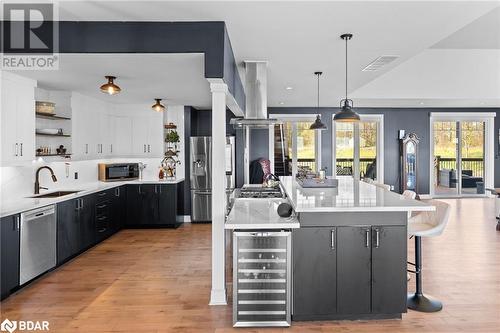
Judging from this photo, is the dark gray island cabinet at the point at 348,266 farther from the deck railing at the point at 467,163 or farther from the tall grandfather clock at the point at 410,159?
the deck railing at the point at 467,163

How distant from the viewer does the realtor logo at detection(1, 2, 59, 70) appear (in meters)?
2.90

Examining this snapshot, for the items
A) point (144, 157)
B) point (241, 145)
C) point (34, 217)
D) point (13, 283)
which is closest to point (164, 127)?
point (144, 157)

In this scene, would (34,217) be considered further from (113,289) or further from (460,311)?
(460,311)

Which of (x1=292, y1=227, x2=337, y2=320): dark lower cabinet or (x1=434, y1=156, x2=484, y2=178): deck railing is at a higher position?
(x1=434, y1=156, x2=484, y2=178): deck railing

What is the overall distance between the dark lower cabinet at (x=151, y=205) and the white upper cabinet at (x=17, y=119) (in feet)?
8.00

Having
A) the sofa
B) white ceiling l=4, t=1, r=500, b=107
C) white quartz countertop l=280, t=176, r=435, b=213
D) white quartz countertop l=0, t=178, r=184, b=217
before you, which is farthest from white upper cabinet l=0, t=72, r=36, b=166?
the sofa

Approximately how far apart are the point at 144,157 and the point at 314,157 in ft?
14.8

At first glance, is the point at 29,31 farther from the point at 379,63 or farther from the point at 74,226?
the point at 379,63

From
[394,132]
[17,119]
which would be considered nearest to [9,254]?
[17,119]

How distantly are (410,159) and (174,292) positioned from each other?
789cm

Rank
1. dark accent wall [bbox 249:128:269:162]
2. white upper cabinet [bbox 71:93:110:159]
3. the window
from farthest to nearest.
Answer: the window, dark accent wall [bbox 249:128:269:162], white upper cabinet [bbox 71:93:110:159]

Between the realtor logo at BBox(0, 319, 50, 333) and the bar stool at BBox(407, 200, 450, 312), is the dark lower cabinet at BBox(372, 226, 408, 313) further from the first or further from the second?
the realtor logo at BBox(0, 319, 50, 333)

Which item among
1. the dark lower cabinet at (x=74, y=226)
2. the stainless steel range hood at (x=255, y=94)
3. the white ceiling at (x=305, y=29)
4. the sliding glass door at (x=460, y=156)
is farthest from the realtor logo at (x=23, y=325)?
the sliding glass door at (x=460, y=156)

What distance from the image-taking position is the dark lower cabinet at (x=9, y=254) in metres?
3.40
